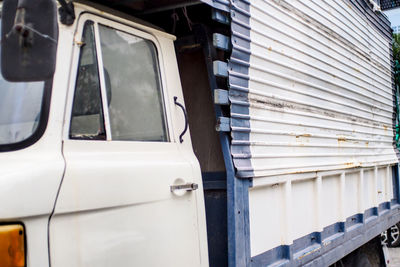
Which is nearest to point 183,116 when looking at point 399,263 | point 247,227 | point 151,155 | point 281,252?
point 151,155

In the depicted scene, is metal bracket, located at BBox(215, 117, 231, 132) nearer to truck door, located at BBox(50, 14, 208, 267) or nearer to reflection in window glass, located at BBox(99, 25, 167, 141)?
truck door, located at BBox(50, 14, 208, 267)

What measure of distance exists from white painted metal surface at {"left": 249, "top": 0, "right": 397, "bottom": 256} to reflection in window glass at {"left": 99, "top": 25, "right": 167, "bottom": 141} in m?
0.62

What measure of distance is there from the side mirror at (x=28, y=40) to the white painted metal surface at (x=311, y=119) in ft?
4.31

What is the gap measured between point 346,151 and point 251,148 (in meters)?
1.64

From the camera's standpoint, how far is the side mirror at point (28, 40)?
54.9 inches

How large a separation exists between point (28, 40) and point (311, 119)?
228cm

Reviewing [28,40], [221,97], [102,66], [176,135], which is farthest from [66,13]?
[221,97]

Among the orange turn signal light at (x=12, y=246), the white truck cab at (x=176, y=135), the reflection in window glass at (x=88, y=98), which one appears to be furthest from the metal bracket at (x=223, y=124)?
the orange turn signal light at (x=12, y=246)

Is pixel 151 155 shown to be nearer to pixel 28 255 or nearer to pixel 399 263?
pixel 28 255

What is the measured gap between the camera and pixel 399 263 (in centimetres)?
689

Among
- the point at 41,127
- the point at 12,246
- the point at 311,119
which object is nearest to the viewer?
the point at 12,246

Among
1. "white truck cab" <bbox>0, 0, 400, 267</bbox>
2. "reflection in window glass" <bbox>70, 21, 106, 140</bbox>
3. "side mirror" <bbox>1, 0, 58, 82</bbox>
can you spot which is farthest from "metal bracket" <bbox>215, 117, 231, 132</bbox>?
"side mirror" <bbox>1, 0, 58, 82</bbox>

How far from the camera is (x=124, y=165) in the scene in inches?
70.9

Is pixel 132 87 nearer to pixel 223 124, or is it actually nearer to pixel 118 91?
pixel 118 91
